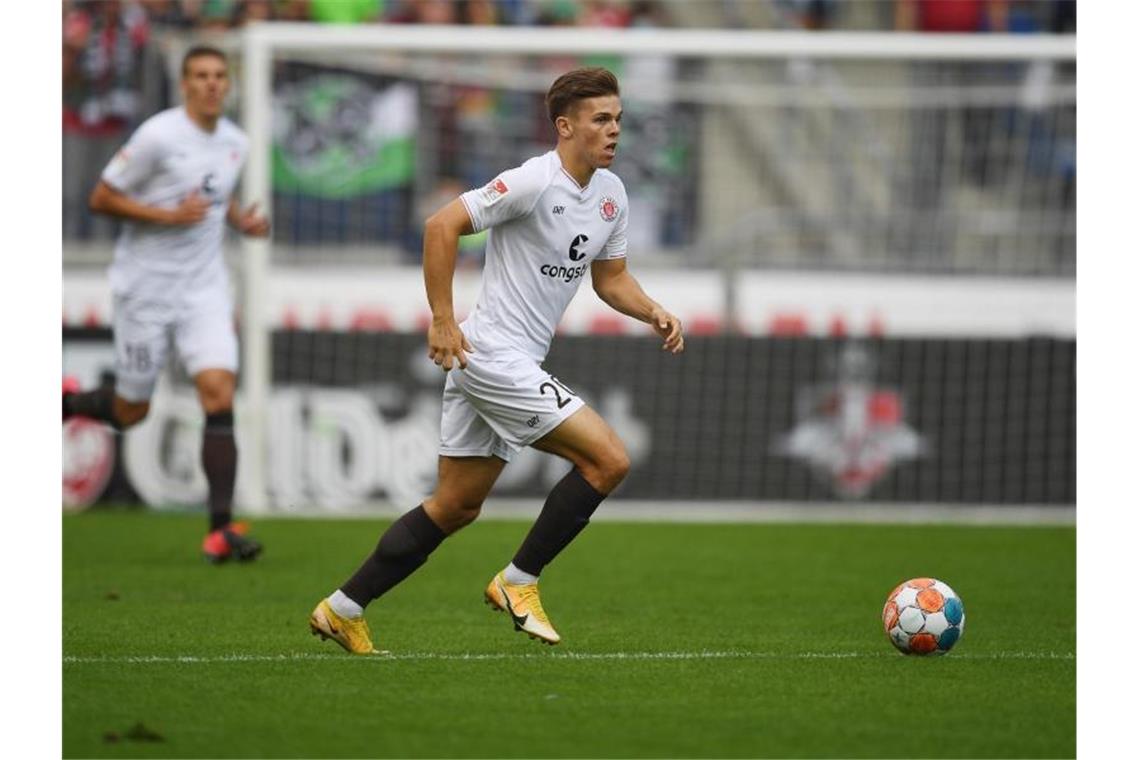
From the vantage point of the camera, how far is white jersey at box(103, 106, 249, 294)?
10953 millimetres

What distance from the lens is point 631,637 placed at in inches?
309

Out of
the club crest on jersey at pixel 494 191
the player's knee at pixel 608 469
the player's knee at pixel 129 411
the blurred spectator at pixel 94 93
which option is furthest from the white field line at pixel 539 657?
the blurred spectator at pixel 94 93

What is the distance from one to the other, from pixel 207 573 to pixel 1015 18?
36.0ft

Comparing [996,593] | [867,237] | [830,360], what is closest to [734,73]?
[867,237]

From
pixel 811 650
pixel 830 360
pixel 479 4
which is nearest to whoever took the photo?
pixel 811 650

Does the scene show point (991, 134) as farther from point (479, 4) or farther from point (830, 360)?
point (479, 4)

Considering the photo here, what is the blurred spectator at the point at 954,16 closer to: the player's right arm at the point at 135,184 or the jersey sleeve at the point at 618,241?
the player's right arm at the point at 135,184

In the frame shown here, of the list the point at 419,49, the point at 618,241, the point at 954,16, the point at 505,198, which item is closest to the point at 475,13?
the point at 419,49

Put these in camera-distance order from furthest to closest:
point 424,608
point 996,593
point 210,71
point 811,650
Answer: point 210,71
point 996,593
point 424,608
point 811,650

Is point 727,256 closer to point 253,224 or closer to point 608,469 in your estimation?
point 253,224

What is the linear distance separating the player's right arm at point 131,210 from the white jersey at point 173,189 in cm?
6

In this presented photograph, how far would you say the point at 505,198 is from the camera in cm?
699

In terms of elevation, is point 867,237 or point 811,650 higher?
point 867,237

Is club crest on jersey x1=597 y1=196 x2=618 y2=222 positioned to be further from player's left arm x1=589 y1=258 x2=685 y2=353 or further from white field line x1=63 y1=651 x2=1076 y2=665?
white field line x1=63 y1=651 x2=1076 y2=665
